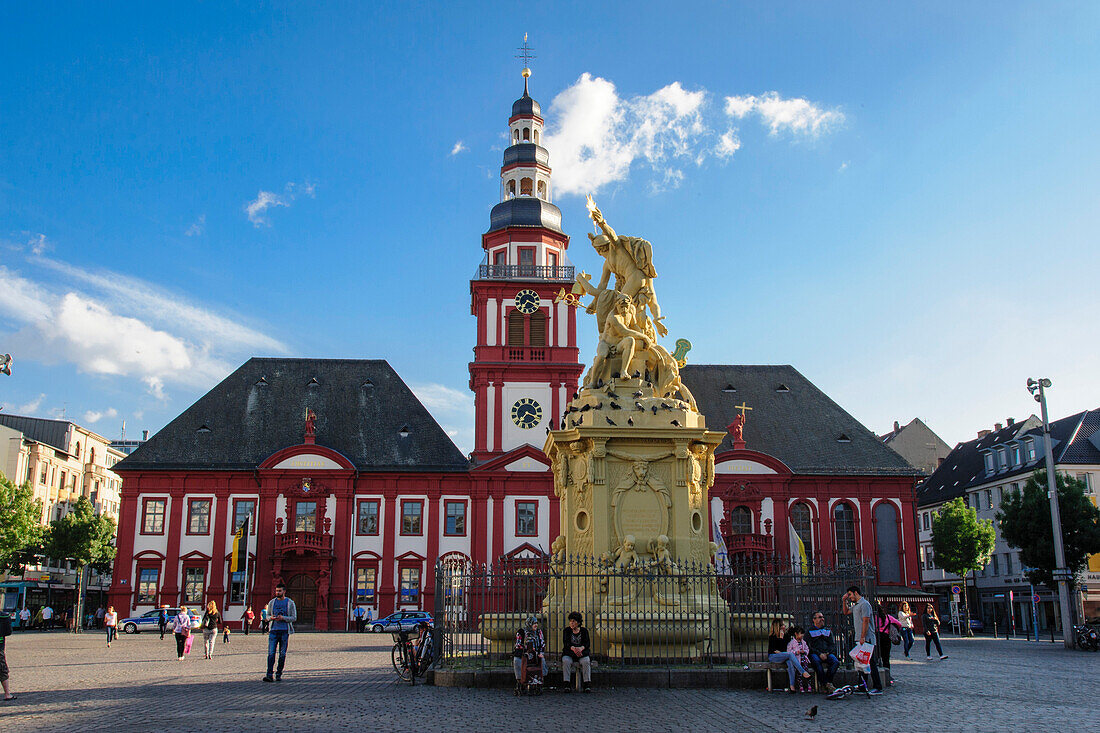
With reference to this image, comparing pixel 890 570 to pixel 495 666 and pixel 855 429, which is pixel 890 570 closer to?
pixel 855 429

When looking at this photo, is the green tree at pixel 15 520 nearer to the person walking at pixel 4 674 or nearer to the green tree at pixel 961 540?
the person walking at pixel 4 674

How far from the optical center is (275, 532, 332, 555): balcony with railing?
46.0 meters

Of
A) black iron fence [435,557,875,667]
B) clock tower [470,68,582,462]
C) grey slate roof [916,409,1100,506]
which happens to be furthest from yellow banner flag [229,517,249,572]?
grey slate roof [916,409,1100,506]

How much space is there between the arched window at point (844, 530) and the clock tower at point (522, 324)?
1592cm

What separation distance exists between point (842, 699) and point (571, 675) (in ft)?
12.8

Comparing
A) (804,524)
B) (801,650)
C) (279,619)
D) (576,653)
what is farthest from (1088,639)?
(279,619)

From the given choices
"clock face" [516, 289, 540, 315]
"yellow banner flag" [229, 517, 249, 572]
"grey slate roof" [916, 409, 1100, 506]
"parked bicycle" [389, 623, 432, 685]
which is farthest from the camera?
"grey slate roof" [916, 409, 1100, 506]

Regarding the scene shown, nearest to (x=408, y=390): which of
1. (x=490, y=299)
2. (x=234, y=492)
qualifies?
(x=490, y=299)

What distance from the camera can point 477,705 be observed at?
12.6 meters

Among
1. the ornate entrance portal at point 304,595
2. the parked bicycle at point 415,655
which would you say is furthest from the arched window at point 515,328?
the parked bicycle at point 415,655

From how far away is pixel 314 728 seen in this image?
1077 centimetres

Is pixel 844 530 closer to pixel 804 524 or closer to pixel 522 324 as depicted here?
pixel 804 524

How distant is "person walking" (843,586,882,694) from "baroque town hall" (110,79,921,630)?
108 feet

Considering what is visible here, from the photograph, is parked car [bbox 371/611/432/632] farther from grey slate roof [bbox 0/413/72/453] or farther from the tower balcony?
grey slate roof [bbox 0/413/72/453]
